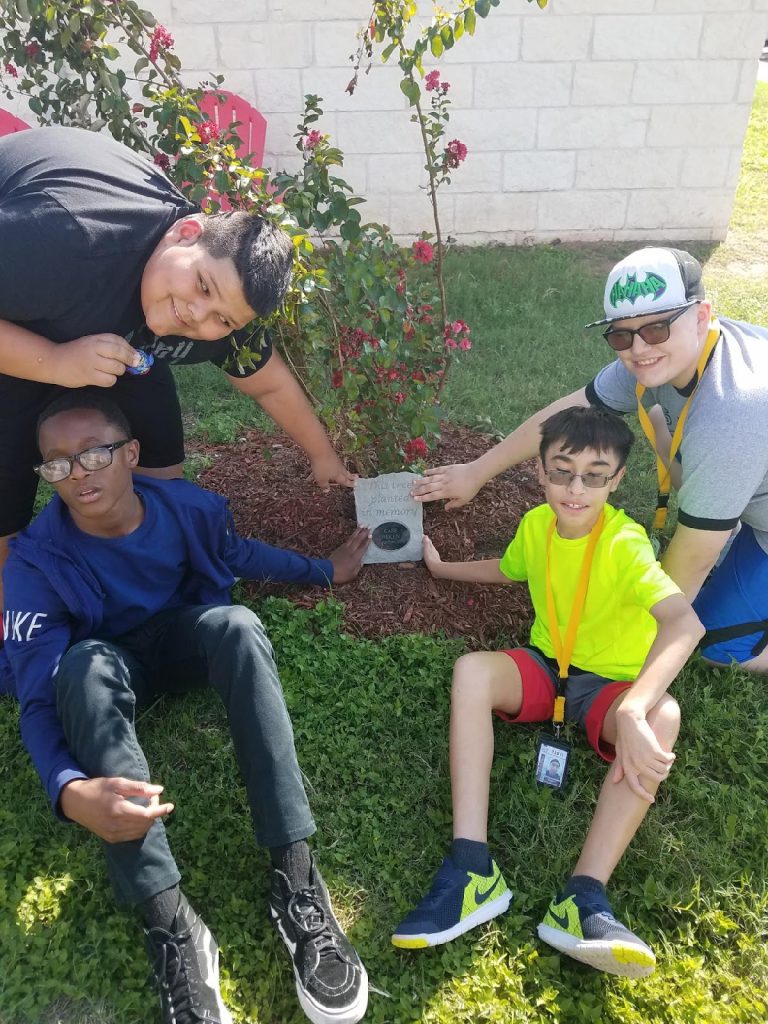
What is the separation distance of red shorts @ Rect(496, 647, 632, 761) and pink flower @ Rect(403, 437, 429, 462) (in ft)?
2.82

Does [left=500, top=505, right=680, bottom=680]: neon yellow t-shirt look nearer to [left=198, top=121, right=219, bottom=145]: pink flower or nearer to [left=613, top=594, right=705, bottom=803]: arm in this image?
[left=613, top=594, right=705, bottom=803]: arm

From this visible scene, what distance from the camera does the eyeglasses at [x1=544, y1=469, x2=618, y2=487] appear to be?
2.25 m

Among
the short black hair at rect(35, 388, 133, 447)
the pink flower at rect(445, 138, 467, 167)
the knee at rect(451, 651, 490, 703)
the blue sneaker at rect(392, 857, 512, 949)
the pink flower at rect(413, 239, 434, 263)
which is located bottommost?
the blue sneaker at rect(392, 857, 512, 949)

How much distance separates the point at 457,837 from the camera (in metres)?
2.10

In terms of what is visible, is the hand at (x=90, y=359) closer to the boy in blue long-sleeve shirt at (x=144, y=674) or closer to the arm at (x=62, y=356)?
the arm at (x=62, y=356)

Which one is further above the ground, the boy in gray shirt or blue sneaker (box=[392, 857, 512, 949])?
the boy in gray shirt

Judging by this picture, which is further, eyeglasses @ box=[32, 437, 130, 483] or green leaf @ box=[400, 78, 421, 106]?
green leaf @ box=[400, 78, 421, 106]

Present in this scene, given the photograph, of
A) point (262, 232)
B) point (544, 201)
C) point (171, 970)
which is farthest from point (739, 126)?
point (171, 970)

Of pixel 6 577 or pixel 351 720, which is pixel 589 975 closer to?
pixel 351 720

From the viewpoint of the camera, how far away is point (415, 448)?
9.70 ft

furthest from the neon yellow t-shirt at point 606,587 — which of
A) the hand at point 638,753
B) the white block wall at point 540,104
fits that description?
the white block wall at point 540,104

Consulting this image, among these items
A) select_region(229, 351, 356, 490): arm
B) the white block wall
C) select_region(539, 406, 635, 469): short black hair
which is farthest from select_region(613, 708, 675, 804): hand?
the white block wall

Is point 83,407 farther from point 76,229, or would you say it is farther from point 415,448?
point 415,448

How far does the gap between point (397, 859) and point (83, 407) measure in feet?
5.13
